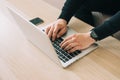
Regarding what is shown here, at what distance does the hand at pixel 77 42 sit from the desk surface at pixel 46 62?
0.05 metres


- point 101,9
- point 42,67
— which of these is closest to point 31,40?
point 42,67

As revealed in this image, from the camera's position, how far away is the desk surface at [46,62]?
0.89 m

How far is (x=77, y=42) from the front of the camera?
1.01 metres

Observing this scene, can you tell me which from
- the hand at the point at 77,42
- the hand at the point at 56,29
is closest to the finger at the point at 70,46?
the hand at the point at 77,42

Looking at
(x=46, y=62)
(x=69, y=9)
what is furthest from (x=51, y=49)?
(x=69, y=9)

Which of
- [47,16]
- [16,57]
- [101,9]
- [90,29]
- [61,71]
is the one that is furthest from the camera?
[101,9]

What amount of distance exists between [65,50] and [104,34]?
20cm

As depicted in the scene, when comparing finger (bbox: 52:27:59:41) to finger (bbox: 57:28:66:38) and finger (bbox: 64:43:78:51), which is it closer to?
finger (bbox: 57:28:66:38)

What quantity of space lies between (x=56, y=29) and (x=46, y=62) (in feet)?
0.73

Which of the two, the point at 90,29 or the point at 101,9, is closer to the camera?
the point at 90,29

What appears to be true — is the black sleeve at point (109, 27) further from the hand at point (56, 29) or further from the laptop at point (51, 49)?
the hand at point (56, 29)

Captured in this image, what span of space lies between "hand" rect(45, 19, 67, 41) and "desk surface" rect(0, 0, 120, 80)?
6 cm

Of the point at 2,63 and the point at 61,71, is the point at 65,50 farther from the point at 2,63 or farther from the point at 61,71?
the point at 2,63

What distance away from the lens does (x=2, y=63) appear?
1.00 meters
